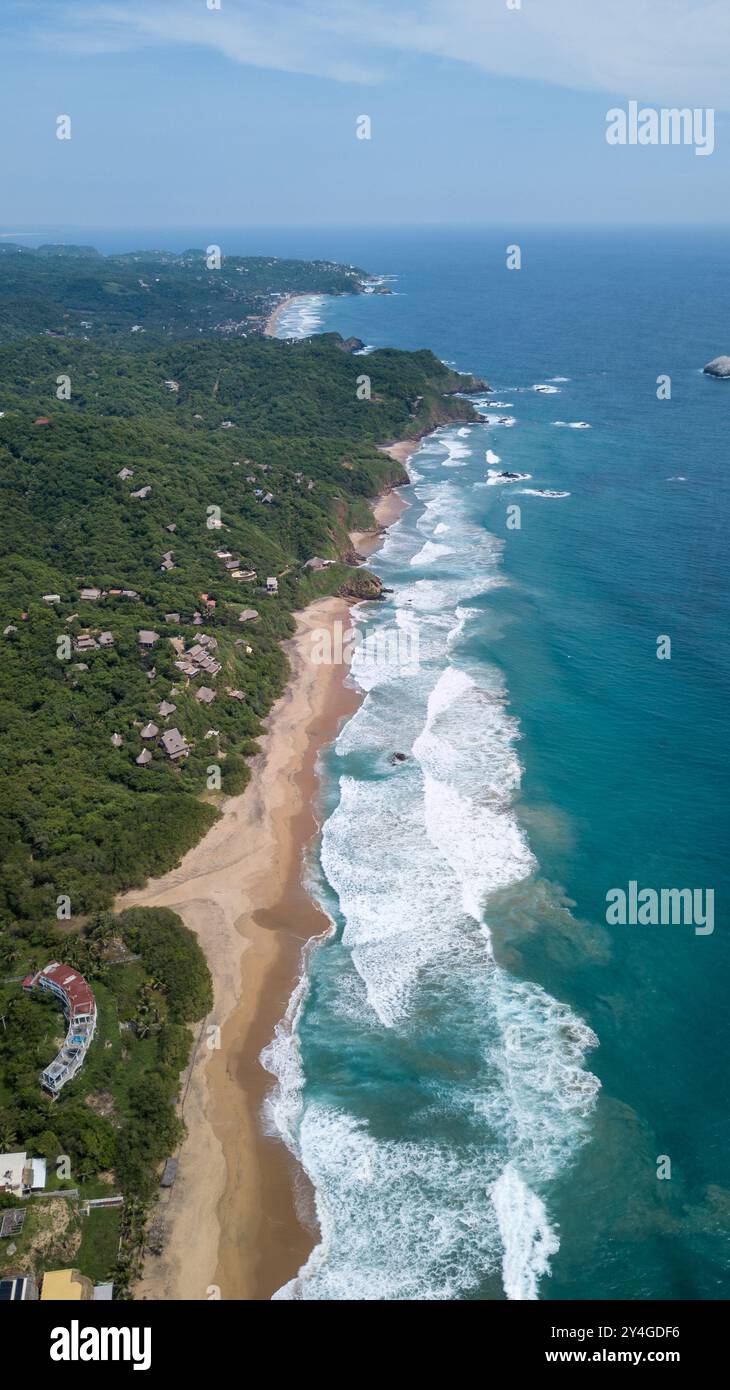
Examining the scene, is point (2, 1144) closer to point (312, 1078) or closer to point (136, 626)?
point (312, 1078)

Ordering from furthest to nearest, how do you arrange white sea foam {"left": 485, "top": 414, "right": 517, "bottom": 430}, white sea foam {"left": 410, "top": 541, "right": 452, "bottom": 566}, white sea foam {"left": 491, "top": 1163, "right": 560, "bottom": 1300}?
white sea foam {"left": 485, "top": 414, "right": 517, "bottom": 430}, white sea foam {"left": 410, "top": 541, "right": 452, "bottom": 566}, white sea foam {"left": 491, "top": 1163, "right": 560, "bottom": 1300}

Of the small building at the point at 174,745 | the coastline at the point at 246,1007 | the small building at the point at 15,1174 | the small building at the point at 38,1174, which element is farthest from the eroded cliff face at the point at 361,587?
the small building at the point at 15,1174

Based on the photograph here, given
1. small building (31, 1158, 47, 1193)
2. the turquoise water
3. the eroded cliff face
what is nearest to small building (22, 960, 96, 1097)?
small building (31, 1158, 47, 1193)

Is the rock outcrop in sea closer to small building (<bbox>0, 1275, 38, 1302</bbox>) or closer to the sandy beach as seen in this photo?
the sandy beach

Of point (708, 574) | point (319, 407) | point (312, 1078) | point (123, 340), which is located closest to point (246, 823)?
point (312, 1078)

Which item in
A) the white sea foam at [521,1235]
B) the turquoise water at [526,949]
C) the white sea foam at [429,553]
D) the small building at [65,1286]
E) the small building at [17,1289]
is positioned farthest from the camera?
the white sea foam at [429,553]

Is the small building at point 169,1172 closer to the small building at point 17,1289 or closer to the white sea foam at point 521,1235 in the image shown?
the small building at point 17,1289

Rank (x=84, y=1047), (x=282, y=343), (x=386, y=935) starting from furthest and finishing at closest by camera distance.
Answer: (x=282, y=343) < (x=386, y=935) < (x=84, y=1047)
